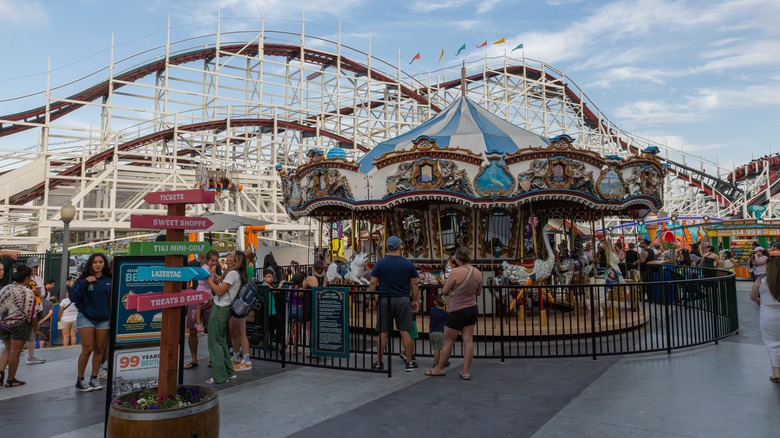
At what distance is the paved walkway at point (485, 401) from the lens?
4168 millimetres

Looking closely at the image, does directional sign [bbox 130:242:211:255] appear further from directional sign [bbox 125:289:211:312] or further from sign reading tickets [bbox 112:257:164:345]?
sign reading tickets [bbox 112:257:164:345]

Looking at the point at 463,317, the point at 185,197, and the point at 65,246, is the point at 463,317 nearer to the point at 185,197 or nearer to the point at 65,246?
the point at 185,197

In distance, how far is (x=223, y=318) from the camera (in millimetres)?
5754

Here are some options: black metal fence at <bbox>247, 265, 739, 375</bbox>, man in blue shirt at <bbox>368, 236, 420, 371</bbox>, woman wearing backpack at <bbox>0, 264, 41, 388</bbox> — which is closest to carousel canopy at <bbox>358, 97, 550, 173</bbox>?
black metal fence at <bbox>247, 265, 739, 375</bbox>

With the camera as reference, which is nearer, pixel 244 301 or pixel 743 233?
pixel 244 301

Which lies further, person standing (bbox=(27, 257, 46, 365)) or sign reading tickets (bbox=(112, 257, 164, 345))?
person standing (bbox=(27, 257, 46, 365))

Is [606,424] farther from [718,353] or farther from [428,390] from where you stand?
[718,353]

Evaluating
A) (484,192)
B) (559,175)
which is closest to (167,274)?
(484,192)

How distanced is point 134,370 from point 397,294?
274 cm

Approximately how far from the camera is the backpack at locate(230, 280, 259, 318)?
5.80 meters

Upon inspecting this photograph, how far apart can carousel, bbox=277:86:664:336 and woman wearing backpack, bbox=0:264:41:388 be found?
5.62m

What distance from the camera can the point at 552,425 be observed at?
4199mm

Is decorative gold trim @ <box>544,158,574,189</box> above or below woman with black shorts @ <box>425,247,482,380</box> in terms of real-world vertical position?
above

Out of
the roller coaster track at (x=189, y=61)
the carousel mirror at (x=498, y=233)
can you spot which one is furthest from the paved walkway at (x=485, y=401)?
the roller coaster track at (x=189, y=61)
